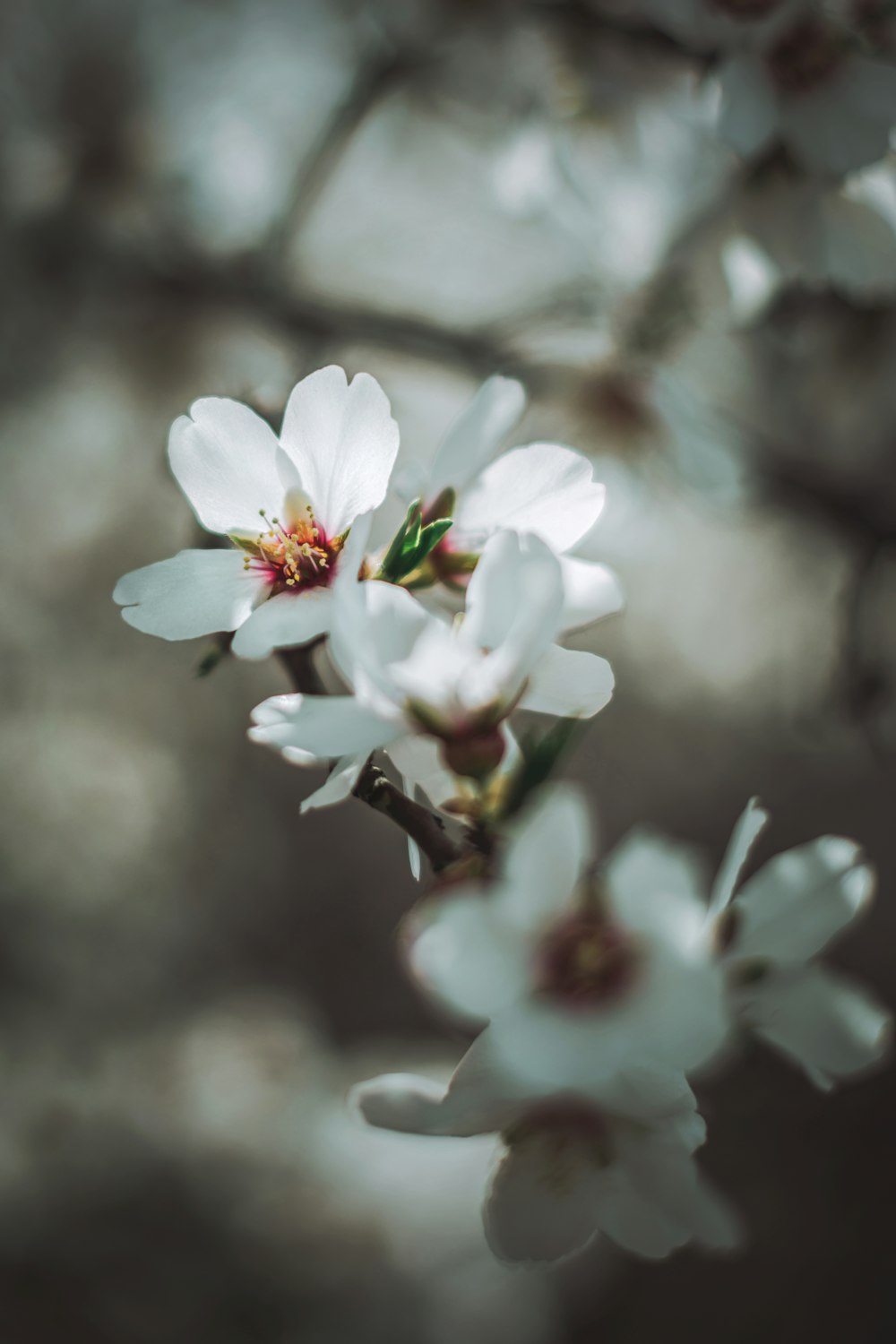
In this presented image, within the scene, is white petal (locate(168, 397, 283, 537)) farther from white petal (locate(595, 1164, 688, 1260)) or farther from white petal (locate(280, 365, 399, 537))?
white petal (locate(595, 1164, 688, 1260))

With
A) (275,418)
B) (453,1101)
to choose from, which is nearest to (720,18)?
(275,418)

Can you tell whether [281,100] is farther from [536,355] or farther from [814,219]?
[814,219]

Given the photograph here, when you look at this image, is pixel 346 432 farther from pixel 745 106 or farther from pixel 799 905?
pixel 745 106

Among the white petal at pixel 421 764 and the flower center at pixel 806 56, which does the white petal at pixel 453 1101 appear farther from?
the flower center at pixel 806 56

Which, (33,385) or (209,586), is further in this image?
(33,385)

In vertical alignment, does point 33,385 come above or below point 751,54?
below

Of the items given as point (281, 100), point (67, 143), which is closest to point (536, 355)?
point (281, 100)
